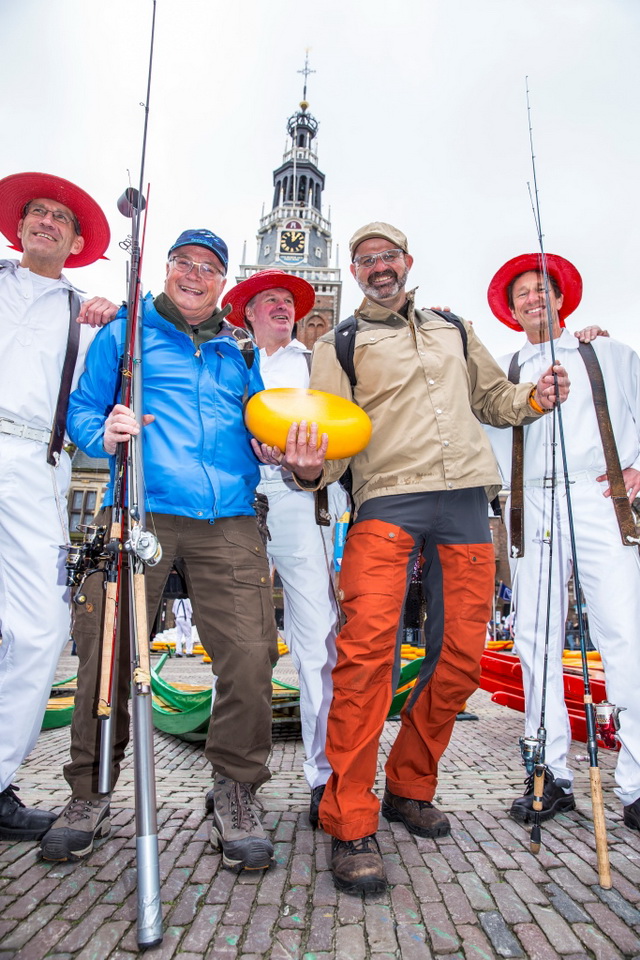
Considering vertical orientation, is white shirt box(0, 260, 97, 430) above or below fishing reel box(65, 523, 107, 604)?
above

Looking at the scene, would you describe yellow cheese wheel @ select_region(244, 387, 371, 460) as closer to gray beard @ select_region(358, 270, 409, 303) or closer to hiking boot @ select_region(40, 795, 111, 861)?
gray beard @ select_region(358, 270, 409, 303)

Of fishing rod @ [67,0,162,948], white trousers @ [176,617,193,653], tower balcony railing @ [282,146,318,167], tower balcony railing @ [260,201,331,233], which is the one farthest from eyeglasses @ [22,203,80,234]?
tower balcony railing @ [282,146,318,167]

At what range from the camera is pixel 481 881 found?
221 centimetres

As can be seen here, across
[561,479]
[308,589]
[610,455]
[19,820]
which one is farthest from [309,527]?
[19,820]

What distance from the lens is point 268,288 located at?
169 inches

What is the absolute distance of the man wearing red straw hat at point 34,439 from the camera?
2635mm

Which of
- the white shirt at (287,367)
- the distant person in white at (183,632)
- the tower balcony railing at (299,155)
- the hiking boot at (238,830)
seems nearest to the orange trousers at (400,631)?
the hiking boot at (238,830)

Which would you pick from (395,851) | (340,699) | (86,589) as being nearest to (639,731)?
(395,851)

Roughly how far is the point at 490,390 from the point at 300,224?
2053 inches

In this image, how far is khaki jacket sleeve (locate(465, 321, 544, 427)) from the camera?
3109 mm

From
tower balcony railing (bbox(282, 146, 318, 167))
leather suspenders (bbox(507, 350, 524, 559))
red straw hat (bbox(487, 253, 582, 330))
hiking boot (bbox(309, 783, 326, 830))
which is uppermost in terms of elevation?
tower balcony railing (bbox(282, 146, 318, 167))

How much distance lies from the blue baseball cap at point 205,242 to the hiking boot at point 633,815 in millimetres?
3518

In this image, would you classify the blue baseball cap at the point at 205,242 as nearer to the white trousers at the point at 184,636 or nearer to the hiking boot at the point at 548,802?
the hiking boot at the point at 548,802

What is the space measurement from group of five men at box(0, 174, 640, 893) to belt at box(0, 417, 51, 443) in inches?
0.4
